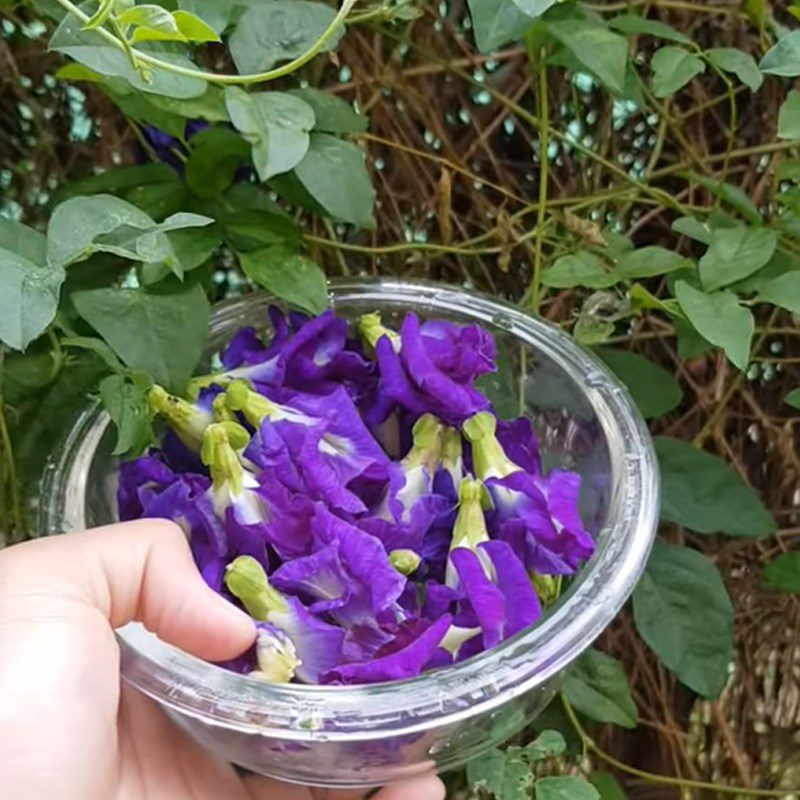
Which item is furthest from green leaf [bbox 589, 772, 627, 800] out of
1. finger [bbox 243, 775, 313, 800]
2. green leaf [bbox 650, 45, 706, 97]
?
green leaf [bbox 650, 45, 706, 97]

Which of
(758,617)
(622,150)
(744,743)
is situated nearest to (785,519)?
(758,617)

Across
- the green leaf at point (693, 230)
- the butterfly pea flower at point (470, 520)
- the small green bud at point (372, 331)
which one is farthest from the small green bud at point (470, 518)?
the green leaf at point (693, 230)

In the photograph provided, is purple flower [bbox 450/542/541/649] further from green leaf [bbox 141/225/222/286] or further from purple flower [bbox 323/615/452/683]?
green leaf [bbox 141/225/222/286]

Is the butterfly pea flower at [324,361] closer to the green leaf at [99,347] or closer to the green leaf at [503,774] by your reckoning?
the green leaf at [99,347]

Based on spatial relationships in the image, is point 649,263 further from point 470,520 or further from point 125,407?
point 125,407

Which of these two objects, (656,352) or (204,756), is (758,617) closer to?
(656,352)

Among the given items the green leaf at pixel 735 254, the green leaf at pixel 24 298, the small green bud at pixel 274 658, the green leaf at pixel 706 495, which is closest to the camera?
the green leaf at pixel 24 298

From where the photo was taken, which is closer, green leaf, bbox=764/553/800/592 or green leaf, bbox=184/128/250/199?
green leaf, bbox=184/128/250/199
